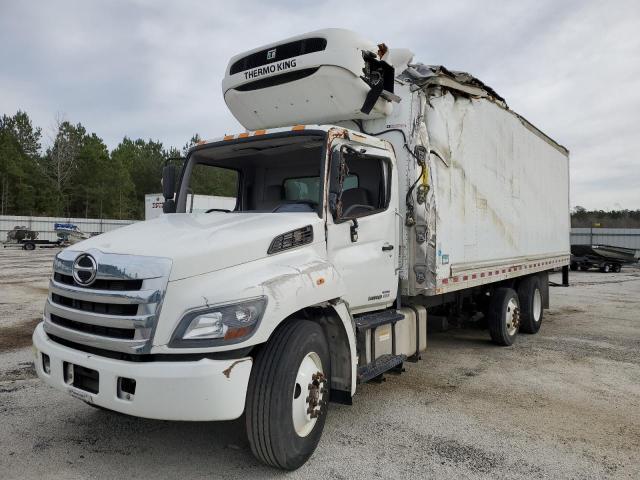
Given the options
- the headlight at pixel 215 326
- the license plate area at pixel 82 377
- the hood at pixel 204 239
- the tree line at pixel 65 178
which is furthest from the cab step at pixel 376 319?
the tree line at pixel 65 178

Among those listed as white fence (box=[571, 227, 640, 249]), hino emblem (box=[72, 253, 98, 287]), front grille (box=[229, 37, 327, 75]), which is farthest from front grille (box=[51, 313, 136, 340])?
white fence (box=[571, 227, 640, 249])

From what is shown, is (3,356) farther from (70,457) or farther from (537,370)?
(537,370)

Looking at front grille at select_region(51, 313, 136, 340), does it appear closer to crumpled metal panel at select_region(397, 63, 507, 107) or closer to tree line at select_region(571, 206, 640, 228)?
crumpled metal panel at select_region(397, 63, 507, 107)

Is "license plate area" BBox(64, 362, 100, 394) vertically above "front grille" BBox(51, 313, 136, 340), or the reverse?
"front grille" BBox(51, 313, 136, 340)

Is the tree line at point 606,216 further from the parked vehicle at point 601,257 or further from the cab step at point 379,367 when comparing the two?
the cab step at point 379,367

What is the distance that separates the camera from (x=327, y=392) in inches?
149

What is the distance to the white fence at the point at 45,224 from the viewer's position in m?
44.3

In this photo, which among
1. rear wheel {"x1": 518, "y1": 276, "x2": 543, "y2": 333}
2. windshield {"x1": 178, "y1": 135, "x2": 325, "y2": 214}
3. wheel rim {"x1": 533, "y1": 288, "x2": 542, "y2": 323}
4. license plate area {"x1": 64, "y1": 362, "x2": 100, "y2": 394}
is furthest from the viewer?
wheel rim {"x1": 533, "y1": 288, "x2": 542, "y2": 323}

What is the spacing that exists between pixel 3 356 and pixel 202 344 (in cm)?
529

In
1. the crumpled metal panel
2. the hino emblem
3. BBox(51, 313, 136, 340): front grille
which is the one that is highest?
the crumpled metal panel

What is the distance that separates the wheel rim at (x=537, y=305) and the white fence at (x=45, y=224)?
3921 cm

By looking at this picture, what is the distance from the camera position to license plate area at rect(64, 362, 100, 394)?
3.16m

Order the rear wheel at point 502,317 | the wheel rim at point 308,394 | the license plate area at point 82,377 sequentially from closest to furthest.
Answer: the license plate area at point 82,377
the wheel rim at point 308,394
the rear wheel at point 502,317

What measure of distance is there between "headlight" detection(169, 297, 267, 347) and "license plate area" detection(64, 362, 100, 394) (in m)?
0.62
